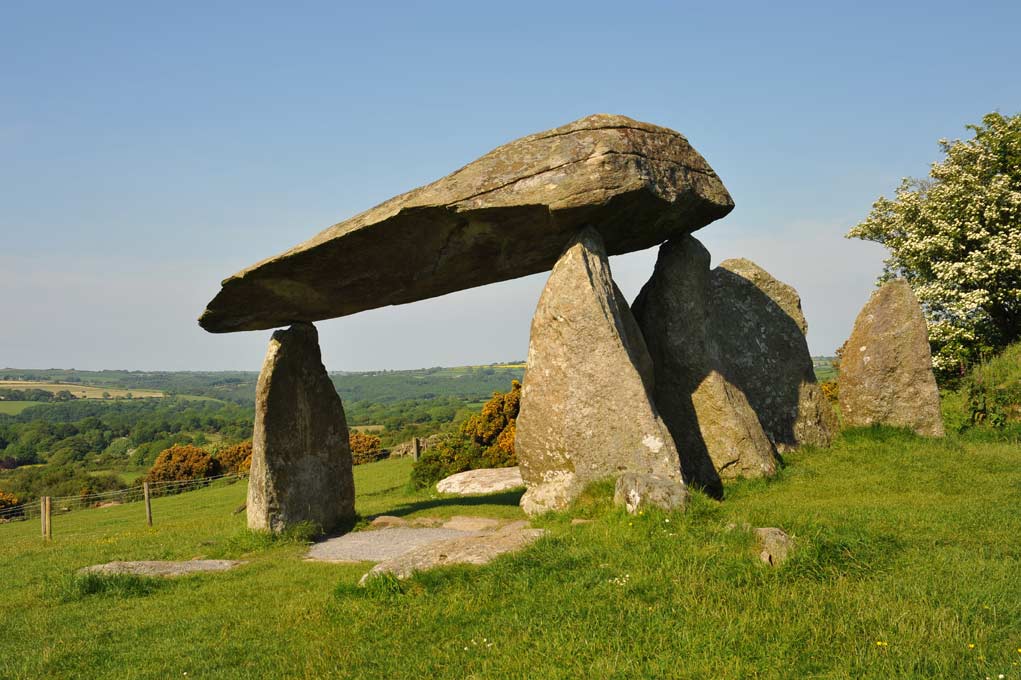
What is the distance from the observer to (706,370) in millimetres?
12570

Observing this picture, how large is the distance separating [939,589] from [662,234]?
8.28 metres

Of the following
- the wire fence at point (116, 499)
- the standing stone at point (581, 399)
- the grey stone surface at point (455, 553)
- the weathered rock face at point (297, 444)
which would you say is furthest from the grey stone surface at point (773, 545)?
the wire fence at point (116, 499)

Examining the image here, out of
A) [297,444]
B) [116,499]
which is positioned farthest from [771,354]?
[116,499]

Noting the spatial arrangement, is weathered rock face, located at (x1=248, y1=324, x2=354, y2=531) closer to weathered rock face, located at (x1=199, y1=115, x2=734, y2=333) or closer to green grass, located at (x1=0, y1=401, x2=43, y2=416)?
weathered rock face, located at (x1=199, y1=115, x2=734, y2=333)

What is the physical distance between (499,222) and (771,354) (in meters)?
6.92

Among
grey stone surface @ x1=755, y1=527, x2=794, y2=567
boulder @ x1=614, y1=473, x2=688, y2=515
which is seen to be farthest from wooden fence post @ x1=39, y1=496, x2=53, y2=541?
grey stone surface @ x1=755, y1=527, x2=794, y2=567

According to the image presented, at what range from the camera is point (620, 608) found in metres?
5.92

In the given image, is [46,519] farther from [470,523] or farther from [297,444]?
[470,523]

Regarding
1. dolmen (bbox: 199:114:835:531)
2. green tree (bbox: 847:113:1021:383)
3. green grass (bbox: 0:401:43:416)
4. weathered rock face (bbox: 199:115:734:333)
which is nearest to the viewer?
dolmen (bbox: 199:114:835:531)

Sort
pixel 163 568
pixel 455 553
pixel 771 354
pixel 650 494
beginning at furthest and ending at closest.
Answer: pixel 771 354 < pixel 163 568 < pixel 650 494 < pixel 455 553

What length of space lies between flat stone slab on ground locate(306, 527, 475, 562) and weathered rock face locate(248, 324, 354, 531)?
920mm

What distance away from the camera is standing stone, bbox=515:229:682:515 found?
10.3 meters

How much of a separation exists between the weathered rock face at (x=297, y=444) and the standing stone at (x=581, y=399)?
4.48m

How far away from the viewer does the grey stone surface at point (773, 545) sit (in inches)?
258
